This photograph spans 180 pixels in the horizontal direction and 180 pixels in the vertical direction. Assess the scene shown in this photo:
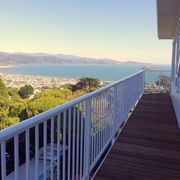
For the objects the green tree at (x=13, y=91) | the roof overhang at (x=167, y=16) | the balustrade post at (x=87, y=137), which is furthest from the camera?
the green tree at (x=13, y=91)

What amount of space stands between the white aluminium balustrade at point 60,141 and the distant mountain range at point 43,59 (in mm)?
39681

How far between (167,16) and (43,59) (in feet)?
142

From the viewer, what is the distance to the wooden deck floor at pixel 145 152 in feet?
11.0

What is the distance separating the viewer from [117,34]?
5106 centimetres

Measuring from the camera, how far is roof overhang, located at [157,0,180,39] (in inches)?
278

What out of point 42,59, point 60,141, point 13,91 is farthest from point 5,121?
point 42,59

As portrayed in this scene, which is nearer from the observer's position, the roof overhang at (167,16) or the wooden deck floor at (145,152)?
the wooden deck floor at (145,152)

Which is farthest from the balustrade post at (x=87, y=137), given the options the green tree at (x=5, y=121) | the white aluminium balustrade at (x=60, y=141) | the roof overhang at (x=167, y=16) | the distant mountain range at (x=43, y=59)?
the distant mountain range at (x=43, y=59)

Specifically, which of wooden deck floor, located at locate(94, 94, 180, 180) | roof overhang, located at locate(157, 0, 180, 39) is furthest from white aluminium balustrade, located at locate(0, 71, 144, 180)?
roof overhang, located at locate(157, 0, 180, 39)

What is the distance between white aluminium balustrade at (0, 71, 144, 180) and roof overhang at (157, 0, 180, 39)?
405 cm

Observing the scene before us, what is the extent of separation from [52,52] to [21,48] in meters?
Result: 6.24

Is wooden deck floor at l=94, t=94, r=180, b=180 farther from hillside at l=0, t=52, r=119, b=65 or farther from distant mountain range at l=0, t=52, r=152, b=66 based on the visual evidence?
hillside at l=0, t=52, r=119, b=65

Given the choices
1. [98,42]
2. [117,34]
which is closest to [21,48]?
[98,42]

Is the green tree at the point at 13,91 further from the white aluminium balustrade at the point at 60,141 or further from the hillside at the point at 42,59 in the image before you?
the white aluminium balustrade at the point at 60,141
